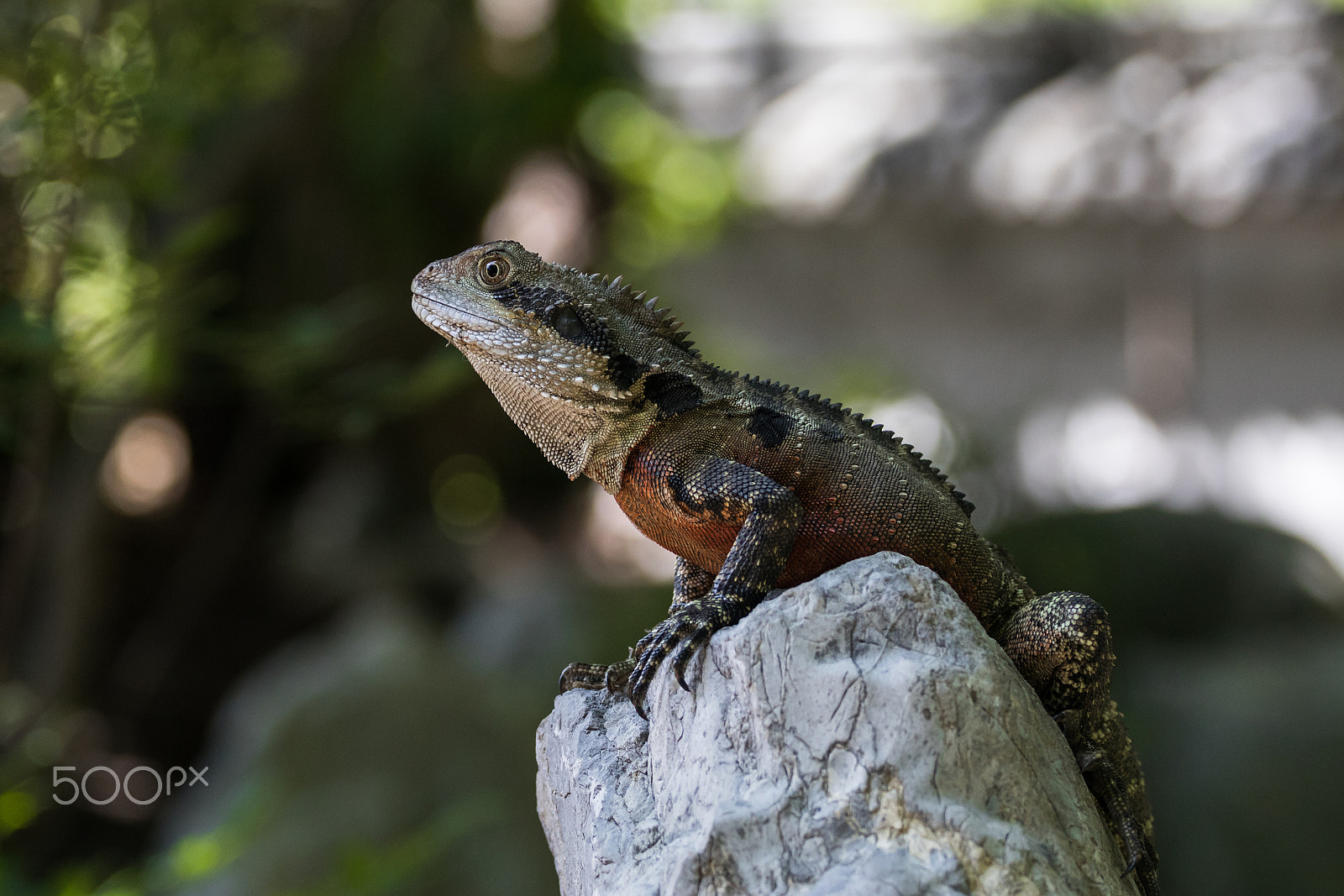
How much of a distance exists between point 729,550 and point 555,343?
2.61 ft

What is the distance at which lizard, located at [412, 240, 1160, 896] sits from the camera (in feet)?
10.0

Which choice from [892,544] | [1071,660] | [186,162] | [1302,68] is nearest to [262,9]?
[186,162]

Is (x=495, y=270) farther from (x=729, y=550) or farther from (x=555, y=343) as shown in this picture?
(x=729, y=550)

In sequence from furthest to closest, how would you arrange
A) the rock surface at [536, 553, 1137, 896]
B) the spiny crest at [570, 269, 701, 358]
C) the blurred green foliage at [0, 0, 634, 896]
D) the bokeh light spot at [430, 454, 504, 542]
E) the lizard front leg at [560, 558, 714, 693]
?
the bokeh light spot at [430, 454, 504, 542]
the blurred green foliage at [0, 0, 634, 896]
the spiny crest at [570, 269, 701, 358]
the lizard front leg at [560, 558, 714, 693]
the rock surface at [536, 553, 1137, 896]

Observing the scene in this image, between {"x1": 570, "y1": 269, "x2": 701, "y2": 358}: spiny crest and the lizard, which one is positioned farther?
{"x1": 570, "y1": 269, "x2": 701, "y2": 358}: spiny crest

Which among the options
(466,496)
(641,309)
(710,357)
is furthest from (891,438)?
(710,357)

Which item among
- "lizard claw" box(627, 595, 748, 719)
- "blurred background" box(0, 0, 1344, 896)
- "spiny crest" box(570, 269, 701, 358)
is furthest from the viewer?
"blurred background" box(0, 0, 1344, 896)

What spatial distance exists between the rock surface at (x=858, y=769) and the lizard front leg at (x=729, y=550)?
73mm

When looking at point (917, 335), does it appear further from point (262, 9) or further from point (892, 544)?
point (892, 544)

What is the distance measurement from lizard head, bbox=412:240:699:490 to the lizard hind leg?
1223 mm

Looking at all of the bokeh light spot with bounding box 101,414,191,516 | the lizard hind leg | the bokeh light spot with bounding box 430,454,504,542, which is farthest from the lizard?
the bokeh light spot with bounding box 430,454,504,542

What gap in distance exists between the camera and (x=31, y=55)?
407 centimetres

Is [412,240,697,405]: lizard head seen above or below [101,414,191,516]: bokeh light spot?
above

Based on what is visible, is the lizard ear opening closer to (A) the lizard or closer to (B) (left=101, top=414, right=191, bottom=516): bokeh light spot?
(A) the lizard
